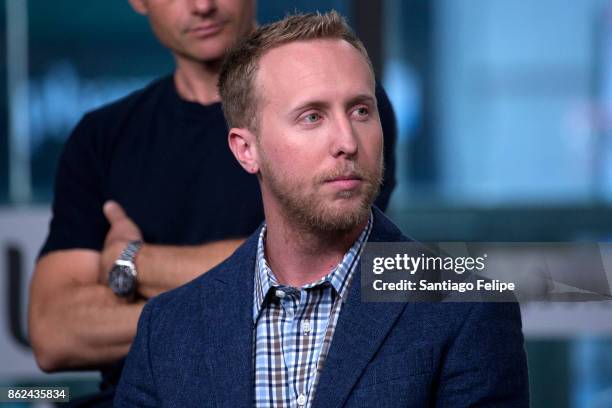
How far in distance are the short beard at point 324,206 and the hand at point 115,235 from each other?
22.9 inches

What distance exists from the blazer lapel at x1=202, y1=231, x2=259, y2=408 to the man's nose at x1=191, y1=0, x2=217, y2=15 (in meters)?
0.59

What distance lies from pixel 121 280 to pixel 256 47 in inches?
23.6

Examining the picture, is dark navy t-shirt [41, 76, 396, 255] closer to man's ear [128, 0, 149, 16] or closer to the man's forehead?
man's ear [128, 0, 149, 16]

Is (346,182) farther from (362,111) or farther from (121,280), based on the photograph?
(121,280)

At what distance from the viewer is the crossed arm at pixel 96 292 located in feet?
7.24

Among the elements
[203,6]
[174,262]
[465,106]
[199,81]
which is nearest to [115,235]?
[174,262]

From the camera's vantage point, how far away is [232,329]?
181cm

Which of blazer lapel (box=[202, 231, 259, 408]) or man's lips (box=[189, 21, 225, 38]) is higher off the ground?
man's lips (box=[189, 21, 225, 38])

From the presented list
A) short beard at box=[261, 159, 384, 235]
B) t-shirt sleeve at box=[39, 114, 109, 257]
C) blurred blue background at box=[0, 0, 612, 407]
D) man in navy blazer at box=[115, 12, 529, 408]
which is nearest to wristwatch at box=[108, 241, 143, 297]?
t-shirt sleeve at box=[39, 114, 109, 257]

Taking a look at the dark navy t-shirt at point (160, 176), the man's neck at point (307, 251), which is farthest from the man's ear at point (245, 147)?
the dark navy t-shirt at point (160, 176)

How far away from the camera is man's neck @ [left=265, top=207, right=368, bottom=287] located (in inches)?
70.8

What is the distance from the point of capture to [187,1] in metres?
2.31

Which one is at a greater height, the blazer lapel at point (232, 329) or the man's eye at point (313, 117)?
the man's eye at point (313, 117)

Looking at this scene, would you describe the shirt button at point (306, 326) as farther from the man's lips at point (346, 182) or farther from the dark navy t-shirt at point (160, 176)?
the dark navy t-shirt at point (160, 176)
